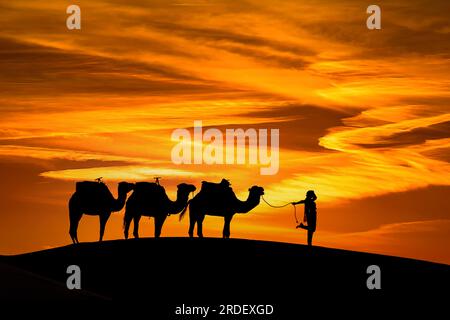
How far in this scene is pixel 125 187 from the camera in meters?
46.5

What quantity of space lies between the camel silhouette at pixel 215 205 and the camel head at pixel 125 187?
287 centimetres

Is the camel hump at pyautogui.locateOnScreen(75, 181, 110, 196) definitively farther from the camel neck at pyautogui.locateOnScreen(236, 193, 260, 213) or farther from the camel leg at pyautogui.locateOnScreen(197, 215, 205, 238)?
the camel neck at pyautogui.locateOnScreen(236, 193, 260, 213)

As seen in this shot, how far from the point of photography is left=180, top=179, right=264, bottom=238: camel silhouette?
44.5 meters

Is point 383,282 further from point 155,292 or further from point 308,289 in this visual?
point 155,292

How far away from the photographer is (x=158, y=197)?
4491 centimetres

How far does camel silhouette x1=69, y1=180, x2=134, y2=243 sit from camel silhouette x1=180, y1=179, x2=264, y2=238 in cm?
322

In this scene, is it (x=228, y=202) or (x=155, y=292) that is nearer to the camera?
(x=155, y=292)

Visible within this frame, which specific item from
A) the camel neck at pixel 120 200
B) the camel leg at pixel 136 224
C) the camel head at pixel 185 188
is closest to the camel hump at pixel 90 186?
the camel neck at pixel 120 200

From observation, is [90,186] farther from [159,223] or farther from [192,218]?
[192,218]

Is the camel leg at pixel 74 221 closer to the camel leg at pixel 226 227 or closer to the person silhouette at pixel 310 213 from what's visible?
the camel leg at pixel 226 227

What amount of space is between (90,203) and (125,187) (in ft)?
5.86

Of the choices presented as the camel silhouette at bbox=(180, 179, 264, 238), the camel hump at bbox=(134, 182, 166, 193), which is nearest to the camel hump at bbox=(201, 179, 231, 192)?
the camel silhouette at bbox=(180, 179, 264, 238)

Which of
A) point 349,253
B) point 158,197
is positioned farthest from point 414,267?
point 158,197

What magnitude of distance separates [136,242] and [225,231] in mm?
3358
